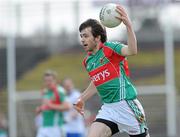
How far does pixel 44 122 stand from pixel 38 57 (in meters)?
15.7

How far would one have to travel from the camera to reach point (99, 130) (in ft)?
29.5

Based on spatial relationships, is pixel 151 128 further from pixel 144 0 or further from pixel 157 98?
pixel 144 0

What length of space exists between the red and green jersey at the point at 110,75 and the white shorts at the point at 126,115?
74 mm

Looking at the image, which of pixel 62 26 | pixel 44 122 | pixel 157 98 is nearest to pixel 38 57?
pixel 62 26

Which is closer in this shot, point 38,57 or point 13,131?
point 13,131

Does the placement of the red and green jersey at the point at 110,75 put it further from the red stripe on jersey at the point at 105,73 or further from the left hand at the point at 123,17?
the left hand at the point at 123,17

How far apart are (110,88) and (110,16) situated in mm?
918

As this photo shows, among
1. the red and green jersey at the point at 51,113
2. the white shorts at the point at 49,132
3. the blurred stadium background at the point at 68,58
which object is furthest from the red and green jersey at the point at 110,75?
the blurred stadium background at the point at 68,58

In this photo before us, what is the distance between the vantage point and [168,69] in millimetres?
24859

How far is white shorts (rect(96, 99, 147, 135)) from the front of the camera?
358 inches

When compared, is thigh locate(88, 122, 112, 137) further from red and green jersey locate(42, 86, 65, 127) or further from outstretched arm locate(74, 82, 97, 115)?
red and green jersey locate(42, 86, 65, 127)

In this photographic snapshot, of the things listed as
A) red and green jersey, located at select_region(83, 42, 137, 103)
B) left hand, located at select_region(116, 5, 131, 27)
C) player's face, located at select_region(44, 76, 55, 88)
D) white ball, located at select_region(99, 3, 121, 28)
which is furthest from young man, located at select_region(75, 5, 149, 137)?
player's face, located at select_region(44, 76, 55, 88)

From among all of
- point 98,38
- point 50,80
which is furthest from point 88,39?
point 50,80

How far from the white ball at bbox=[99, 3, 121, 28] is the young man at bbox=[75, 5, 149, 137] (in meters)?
0.33
